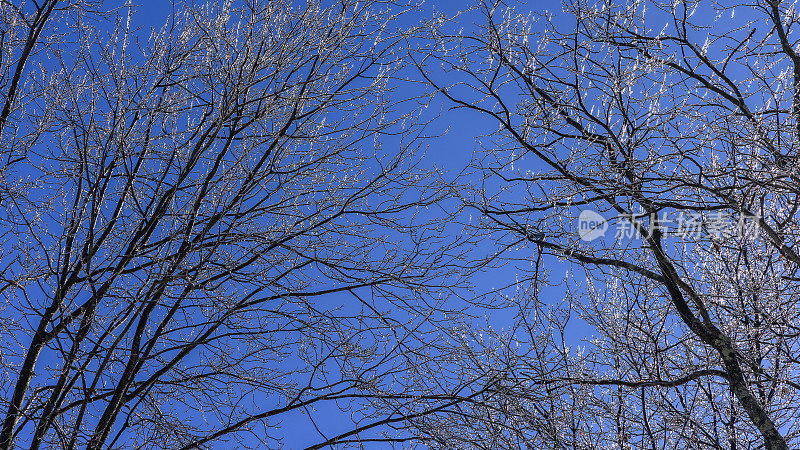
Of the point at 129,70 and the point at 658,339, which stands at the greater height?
the point at 129,70

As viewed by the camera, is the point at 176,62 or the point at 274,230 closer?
the point at 274,230

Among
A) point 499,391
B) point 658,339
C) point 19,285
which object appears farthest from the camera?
point 658,339

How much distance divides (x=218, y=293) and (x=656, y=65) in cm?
327

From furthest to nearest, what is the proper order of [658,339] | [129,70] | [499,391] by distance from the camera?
[658,339]
[129,70]
[499,391]

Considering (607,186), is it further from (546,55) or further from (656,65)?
(546,55)

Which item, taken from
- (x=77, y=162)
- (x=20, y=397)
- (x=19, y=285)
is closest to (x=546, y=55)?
(x=77, y=162)

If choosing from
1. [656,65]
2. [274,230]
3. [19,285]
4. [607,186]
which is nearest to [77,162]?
[19,285]

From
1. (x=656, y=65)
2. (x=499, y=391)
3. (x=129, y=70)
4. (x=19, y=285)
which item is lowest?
(x=499, y=391)

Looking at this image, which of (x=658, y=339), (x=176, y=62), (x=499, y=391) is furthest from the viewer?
(x=658, y=339)

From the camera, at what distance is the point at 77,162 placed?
4.30 meters

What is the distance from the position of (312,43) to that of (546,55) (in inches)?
69.1

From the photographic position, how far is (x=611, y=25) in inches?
181

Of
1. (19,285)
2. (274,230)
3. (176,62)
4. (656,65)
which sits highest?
(176,62)

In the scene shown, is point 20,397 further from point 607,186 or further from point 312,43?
point 607,186
